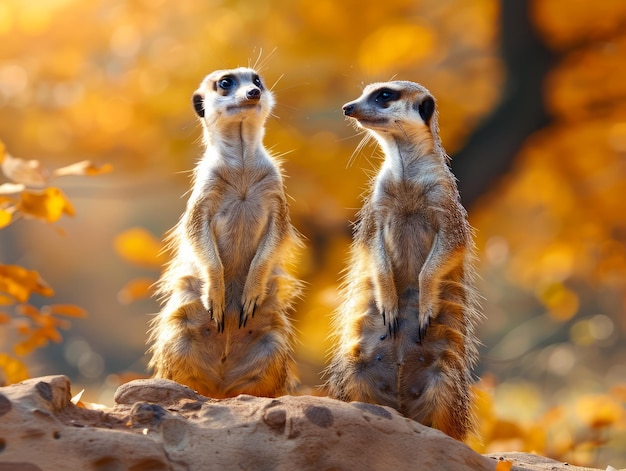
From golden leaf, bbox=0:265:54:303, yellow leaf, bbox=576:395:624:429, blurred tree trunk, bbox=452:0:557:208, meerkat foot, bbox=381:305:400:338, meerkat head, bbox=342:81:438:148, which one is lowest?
golden leaf, bbox=0:265:54:303

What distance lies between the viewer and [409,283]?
369 centimetres

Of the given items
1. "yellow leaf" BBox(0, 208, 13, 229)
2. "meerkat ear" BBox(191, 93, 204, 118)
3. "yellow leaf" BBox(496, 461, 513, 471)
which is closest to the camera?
"yellow leaf" BBox(496, 461, 513, 471)

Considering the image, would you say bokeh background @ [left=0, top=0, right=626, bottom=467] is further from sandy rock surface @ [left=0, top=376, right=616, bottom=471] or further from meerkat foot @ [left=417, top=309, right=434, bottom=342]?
sandy rock surface @ [left=0, top=376, right=616, bottom=471]

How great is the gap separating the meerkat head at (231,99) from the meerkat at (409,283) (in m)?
0.50

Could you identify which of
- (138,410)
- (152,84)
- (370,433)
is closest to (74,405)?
(138,410)

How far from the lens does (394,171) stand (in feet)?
12.1

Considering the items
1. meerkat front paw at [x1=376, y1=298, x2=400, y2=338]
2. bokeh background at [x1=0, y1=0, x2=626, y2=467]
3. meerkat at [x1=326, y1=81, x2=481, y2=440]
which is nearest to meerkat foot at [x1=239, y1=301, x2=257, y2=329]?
meerkat at [x1=326, y1=81, x2=481, y2=440]

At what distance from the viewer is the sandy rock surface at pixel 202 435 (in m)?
2.21

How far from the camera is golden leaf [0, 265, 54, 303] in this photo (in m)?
3.29

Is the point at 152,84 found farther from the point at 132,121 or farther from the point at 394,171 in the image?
the point at 394,171

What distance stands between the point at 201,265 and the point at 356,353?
2.57 feet

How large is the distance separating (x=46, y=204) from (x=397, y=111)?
1.51 m

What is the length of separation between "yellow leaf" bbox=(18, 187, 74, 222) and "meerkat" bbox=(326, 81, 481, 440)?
1204 mm

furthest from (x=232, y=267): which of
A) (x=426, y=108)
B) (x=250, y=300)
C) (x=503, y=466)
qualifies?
(x=503, y=466)
